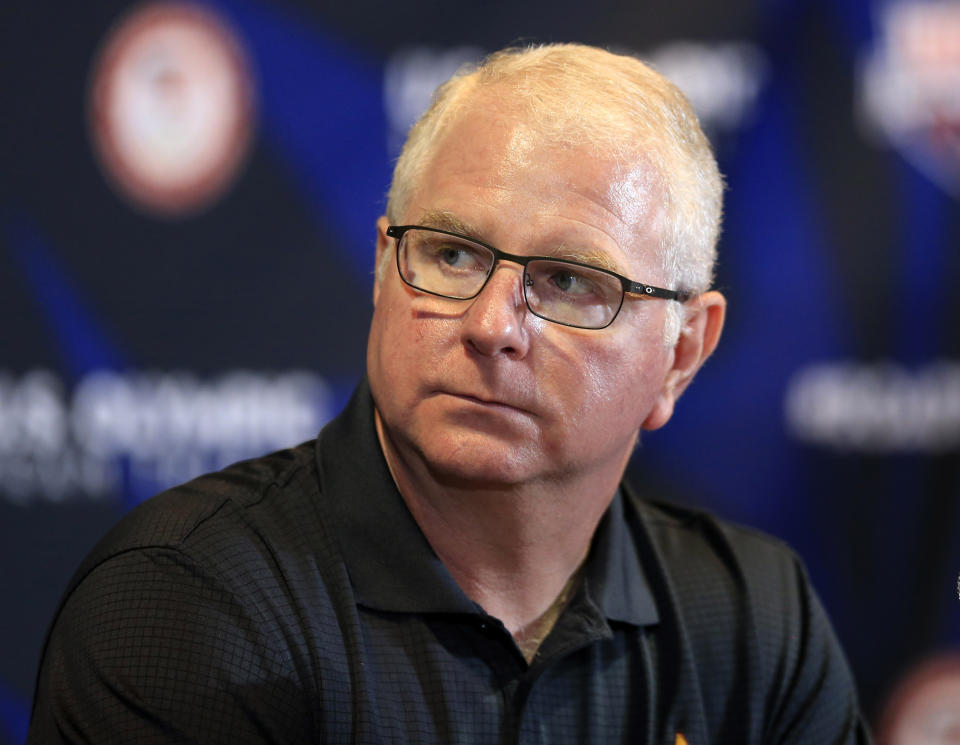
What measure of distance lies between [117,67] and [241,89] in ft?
1.16

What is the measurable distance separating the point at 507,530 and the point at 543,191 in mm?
545

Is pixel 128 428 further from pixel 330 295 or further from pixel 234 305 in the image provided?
pixel 330 295

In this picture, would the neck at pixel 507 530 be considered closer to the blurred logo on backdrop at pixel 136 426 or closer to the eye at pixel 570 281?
the eye at pixel 570 281

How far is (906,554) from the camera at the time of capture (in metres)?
2.89

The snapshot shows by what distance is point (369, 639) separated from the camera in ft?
4.89

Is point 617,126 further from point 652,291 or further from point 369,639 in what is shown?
point 369,639

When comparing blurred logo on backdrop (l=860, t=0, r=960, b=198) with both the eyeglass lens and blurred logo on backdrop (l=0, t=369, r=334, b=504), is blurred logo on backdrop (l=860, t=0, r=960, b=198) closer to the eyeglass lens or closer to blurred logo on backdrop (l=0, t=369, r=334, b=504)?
the eyeglass lens

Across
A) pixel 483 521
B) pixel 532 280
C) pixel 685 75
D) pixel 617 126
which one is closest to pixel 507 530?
pixel 483 521

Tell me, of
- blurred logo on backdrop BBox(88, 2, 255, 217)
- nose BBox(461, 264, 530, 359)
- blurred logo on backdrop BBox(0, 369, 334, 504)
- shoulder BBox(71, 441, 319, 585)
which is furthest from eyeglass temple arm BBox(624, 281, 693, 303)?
blurred logo on backdrop BBox(88, 2, 255, 217)

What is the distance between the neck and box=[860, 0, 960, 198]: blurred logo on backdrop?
169cm

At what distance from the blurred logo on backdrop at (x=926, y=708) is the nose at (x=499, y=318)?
80.9 inches

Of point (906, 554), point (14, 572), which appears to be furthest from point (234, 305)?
point (906, 554)

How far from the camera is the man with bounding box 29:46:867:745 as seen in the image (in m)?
1.38

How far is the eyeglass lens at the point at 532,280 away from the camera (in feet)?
5.08
